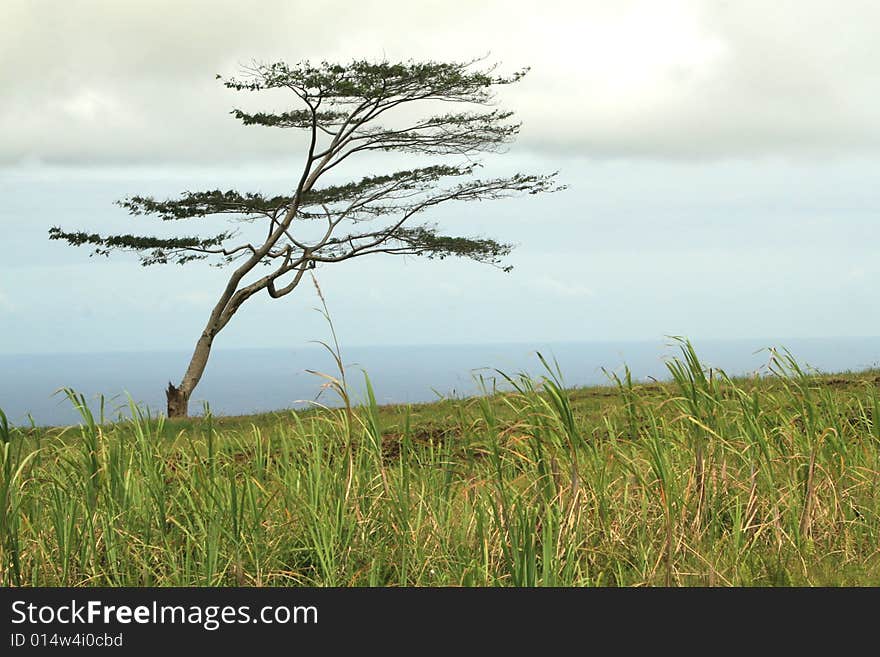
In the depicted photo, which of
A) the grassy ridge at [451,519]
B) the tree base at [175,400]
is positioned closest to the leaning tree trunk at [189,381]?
the tree base at [175,400]

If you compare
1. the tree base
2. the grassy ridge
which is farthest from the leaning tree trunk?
the grassy ridge

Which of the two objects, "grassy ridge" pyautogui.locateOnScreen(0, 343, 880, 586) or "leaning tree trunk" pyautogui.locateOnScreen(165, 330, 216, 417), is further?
"leaning tree trunk" pyautogui.locateOnScreen(165, 330, 216, 417)

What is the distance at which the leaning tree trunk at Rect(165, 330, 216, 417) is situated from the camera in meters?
16.6

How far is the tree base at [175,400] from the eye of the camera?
16.6 metres

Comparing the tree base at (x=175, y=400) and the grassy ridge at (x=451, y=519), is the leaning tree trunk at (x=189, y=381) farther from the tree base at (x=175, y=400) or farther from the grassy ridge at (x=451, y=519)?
the grassy ridge at (x=451, y=519)

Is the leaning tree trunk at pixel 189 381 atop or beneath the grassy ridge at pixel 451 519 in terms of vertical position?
atop

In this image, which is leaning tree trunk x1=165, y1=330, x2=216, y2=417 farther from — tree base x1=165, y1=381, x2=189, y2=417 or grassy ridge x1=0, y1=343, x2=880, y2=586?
grassy ridge x1=0, y1=343, x2=880, y2=586

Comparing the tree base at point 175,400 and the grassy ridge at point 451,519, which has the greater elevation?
the tree base at point 175,400

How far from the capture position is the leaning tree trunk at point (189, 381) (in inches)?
655

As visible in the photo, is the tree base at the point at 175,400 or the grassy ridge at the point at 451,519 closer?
the grassy ridge at the point at 451,519

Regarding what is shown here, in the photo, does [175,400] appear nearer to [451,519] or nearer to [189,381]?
[189,381]

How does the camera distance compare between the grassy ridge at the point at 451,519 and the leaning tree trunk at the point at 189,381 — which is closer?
the grassy ridge at the point at 451,519

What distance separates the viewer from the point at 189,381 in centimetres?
1691

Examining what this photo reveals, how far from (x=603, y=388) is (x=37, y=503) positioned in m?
10.9
